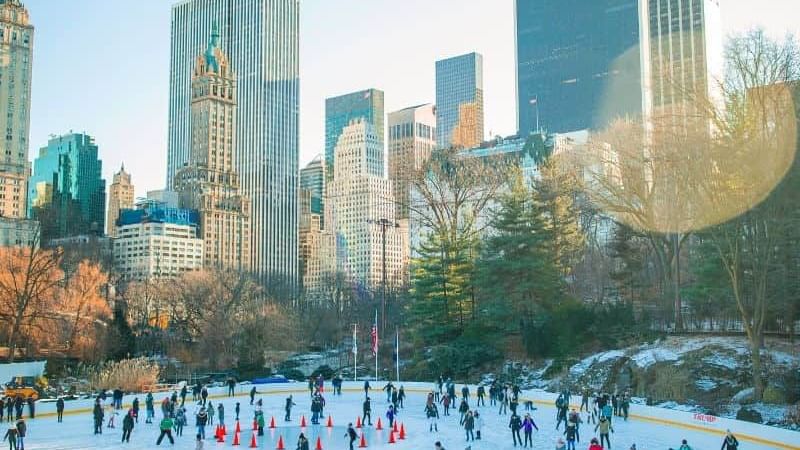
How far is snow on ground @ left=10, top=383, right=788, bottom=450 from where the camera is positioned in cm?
2886

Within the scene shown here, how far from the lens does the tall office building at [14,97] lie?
17212 cm

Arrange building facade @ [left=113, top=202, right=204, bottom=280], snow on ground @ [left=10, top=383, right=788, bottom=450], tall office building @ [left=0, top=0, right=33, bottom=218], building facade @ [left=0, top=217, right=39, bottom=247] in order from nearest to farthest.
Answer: snow on ground @ [left=10, top=383, right=788, bottom=450], building facade @ [left=0, top=217, right=39, bottom=247], tall office building @ [left=0, top=0, right=33, bottom=218], building facade @ [left=113, top=202, right=204, bottom=280]

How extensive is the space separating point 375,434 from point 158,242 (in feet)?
518

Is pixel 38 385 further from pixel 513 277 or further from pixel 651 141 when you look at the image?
pixel 651 141

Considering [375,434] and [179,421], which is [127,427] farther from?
[375,434]

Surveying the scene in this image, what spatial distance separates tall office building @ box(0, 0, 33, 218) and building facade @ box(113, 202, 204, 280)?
23.8m

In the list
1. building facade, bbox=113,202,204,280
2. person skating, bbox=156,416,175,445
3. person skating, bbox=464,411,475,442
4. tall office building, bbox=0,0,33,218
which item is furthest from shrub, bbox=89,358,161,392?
tall office building, bbox=0,0,33,218

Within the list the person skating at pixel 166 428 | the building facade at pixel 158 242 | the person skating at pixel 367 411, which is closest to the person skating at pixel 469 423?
the person skating at pixel 367 411

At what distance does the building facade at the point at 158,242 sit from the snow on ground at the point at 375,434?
145m

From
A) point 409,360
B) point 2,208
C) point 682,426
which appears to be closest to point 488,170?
point 409,360

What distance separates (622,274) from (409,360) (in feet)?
54.3

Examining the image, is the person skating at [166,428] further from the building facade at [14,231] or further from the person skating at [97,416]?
the building facade at [14,231]

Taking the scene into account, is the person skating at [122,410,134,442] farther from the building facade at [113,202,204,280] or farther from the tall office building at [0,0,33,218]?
the tall office building at [0,0,33,218]

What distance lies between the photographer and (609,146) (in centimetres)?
5653
